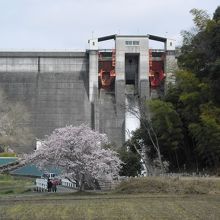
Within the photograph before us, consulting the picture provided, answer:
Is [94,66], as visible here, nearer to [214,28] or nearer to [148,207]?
[214,28]

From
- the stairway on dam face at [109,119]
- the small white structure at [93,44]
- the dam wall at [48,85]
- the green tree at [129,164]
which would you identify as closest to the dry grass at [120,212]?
the green tree at [129,164]

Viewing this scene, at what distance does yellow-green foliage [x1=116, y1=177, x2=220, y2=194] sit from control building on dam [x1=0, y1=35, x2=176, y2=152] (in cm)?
5125

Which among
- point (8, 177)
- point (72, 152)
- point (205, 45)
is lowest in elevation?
point (8, 177)

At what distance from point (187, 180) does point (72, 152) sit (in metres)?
7.53

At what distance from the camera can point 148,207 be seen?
18.2 m

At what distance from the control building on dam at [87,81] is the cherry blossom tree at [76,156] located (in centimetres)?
4798

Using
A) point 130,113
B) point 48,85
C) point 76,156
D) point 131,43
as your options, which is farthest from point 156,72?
point 76,156

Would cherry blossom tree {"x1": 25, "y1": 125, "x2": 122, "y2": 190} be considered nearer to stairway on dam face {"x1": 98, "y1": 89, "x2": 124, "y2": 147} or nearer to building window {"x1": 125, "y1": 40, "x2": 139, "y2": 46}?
stairway on dam face {"x1": 98, "y1": 89, "x2": 124, "y2": 147}

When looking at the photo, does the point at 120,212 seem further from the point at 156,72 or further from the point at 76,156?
the point at 156,72

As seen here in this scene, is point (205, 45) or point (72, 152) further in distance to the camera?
point (205, 45)

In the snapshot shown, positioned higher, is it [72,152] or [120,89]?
[120,89]

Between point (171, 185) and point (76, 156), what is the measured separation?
6576 millimetres

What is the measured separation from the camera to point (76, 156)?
32.1 m

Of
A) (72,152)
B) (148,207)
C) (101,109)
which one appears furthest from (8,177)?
(148,207)
